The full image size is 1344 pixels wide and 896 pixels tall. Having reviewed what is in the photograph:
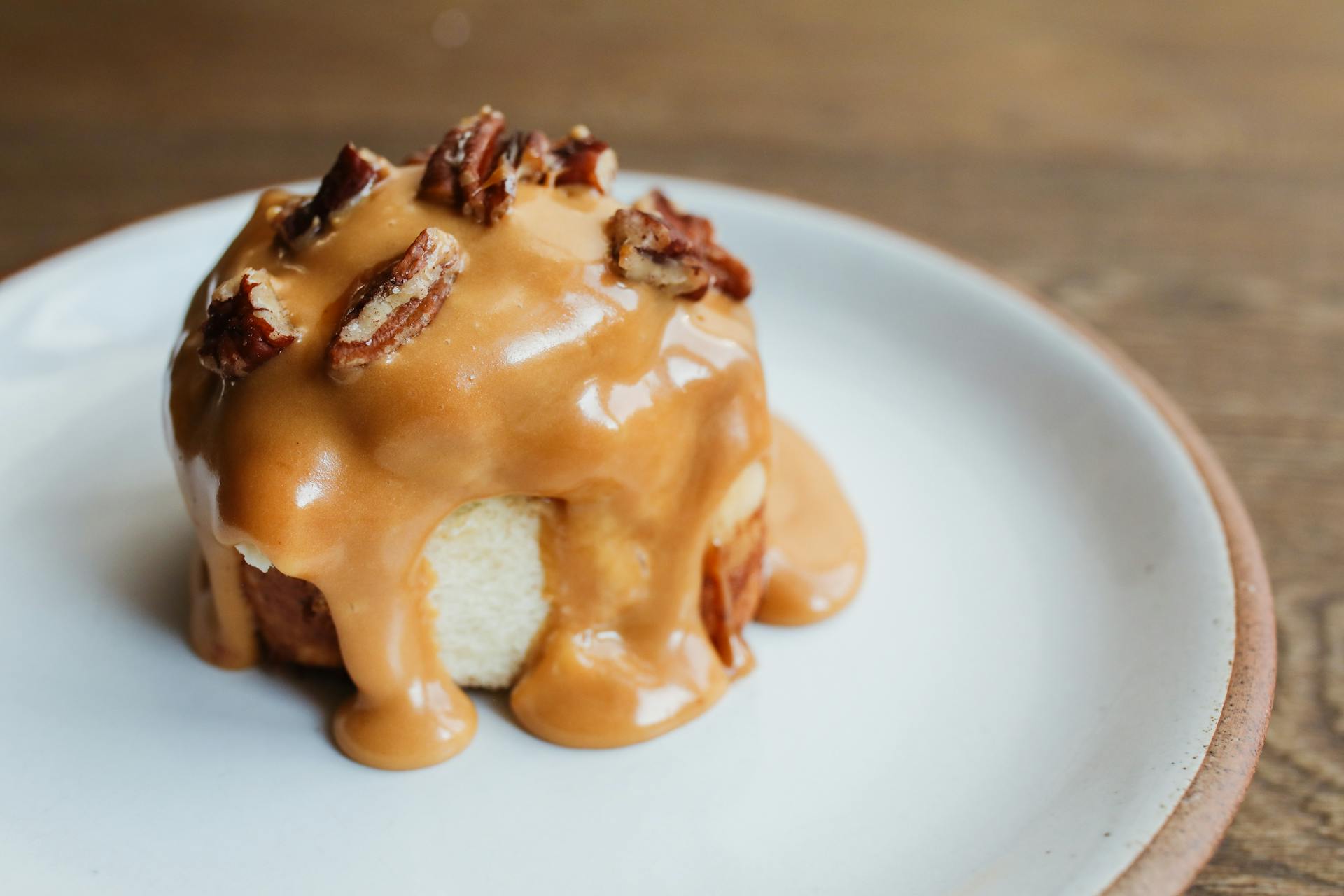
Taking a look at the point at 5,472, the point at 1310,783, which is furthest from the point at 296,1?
the point at 1310,783

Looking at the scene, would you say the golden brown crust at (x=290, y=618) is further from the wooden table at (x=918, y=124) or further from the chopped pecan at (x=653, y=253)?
the wooden table at (x=918, y=124)

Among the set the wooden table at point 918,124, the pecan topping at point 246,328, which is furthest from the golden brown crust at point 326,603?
the wooden table at point 918,124

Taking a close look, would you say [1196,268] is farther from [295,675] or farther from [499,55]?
[295,675]

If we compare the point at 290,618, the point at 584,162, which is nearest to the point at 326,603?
the point at 290,618

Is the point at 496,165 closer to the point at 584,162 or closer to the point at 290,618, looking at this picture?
the point at 584,162

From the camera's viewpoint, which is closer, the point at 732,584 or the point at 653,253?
the point at 653,253
